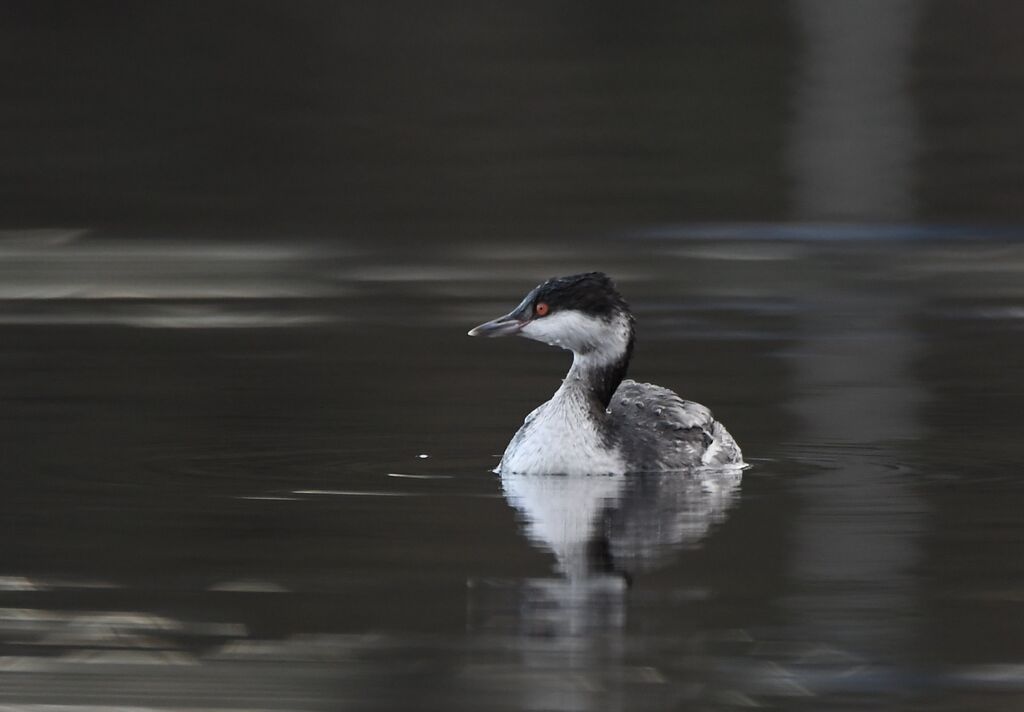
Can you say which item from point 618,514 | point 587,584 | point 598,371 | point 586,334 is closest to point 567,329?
point 586,334

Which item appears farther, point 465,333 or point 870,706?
point 465,333

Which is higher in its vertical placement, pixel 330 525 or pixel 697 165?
pixel 697 165

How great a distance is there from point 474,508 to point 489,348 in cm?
373

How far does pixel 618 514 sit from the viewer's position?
26.6ft

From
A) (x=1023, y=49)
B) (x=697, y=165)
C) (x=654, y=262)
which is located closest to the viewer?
(x=654, y=262)

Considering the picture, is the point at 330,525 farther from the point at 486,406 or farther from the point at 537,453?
the point at 486,406

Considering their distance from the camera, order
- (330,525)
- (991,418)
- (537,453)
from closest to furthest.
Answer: (330,525)
(537,453)
(991,418)

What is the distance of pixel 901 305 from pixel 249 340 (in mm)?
3494

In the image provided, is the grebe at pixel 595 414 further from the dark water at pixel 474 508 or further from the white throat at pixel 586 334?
the dark water at pixel 474 508

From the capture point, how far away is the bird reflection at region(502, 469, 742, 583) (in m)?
7.20

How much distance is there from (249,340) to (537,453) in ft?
11.1

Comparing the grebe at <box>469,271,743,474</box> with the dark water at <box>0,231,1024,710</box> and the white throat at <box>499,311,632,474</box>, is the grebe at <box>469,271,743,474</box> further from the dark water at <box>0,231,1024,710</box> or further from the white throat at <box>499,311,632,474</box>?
the dark water at <box>0,231,1024,710</box>

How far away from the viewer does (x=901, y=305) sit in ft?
44.2

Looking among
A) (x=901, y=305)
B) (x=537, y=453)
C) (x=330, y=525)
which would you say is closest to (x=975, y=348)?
(x=901, y=305)
